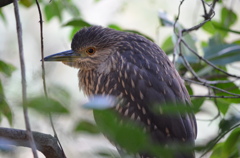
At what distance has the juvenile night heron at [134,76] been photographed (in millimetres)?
2043

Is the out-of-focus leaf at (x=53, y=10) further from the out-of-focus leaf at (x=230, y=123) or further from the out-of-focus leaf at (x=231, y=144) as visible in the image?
the out-of-focus leaf at (x=230, y=123)

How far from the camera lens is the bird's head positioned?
2482mm

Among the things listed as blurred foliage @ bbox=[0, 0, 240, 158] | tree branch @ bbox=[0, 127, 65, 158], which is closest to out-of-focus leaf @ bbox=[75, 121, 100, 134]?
blurred foliage @ bbox=[0, 0, 240, 158]

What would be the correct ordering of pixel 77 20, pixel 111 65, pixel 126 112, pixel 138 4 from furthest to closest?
pixel 138 4
pixel 77 20
pixel 111 65
pixel 126 112

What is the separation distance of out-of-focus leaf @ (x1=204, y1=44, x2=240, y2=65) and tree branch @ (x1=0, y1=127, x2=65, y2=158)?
46.3 inches

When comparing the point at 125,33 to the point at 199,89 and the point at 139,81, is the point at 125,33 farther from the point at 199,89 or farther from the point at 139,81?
the point at 199,89

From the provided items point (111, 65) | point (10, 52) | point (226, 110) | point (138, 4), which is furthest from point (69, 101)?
point (138, 4)

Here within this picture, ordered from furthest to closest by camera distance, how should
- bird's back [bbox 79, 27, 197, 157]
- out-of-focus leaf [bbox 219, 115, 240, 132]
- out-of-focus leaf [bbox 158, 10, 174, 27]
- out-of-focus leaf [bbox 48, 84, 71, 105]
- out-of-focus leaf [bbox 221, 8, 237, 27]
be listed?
out-of-focus leaf [bbox 221, 8, 237, 27], out-of-focus leaf [bbox 158, 10, 174, 27], bird's back [bbox 79, 27, 197, 157], out-of-focus leaf [bbox 219, 115, 240, 132], out-of-focus leaf [bbox 48, 84, 71, 105]

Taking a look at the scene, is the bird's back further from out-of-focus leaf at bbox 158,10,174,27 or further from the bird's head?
out-of-focus leaf at bbox 158,10,174,27

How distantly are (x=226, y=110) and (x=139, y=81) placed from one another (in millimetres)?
541

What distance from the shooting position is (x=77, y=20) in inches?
97.7

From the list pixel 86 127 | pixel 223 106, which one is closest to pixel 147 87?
pixel 223 106

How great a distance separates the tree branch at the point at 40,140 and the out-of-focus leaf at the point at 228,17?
1.61 m

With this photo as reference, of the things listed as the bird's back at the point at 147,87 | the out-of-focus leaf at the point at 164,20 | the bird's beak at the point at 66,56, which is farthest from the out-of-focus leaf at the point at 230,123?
the out-of-focus leaf at the point at 164,20
